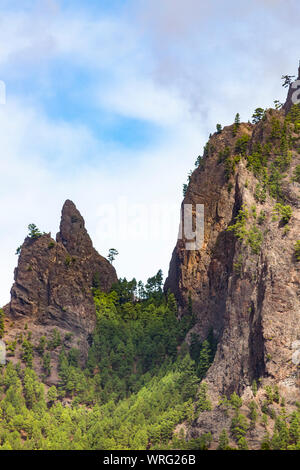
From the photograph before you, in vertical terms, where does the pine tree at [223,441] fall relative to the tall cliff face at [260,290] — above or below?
below

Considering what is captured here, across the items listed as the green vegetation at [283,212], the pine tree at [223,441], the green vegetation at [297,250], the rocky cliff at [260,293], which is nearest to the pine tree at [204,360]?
the rocky cliff at [260,293]

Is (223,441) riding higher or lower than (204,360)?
lower

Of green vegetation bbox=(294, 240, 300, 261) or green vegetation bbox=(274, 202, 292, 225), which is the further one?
green vegetation bbox=(274, 202, 292, 225)

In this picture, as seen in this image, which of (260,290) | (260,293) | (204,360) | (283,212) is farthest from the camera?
(204,360)

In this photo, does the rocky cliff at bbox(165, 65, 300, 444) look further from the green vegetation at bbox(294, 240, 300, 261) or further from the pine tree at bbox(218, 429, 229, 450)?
the pine tree at bbox(218, 429, 229, 450)

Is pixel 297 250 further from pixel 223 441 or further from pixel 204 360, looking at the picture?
pixel 223 441

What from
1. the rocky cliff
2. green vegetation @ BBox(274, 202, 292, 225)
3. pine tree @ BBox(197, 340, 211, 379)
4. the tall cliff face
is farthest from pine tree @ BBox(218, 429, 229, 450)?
green vegetation @ BBox(274, 202, 292, 225)

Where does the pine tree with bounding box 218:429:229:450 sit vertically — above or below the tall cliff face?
below

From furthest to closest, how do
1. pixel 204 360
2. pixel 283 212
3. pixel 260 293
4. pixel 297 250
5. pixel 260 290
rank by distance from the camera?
pixel 204 360 → pixel 283 212 → pixel 297 250 → pixel 260 290 → pixel 260 293

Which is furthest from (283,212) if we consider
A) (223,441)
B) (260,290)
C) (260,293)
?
(223,441)

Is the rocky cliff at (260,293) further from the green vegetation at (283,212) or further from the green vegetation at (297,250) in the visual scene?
the green vegetation at (297,250)

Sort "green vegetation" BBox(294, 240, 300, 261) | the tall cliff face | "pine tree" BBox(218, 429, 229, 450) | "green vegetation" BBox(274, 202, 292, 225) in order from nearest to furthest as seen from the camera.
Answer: "pine tree" BBox(218, 429, 229, 450) < the tall cliff face < "green vegetation" BBox(294, 240, 300, 261) < "green vegetation" BBox(274, 202, 292, 225)
